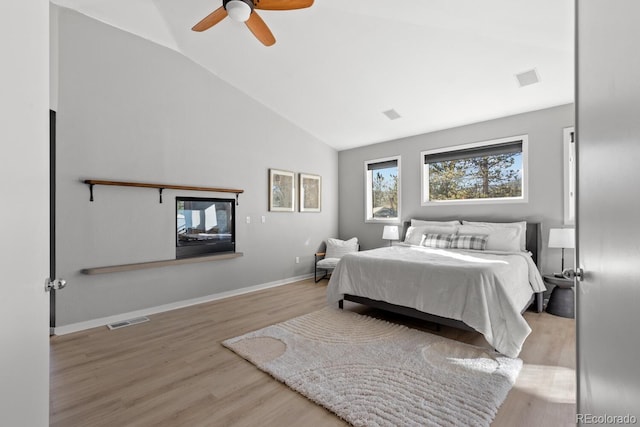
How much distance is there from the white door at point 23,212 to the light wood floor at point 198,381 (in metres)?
0.99

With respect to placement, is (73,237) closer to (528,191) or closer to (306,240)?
(306,240)

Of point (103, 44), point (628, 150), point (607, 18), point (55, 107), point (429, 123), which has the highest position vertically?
point (103, 44)

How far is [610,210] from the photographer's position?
2.19ft

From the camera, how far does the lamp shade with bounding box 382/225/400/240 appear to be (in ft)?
16.1

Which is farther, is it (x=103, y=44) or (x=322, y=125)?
(x=322, y=125)

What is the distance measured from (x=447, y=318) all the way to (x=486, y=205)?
89.8 inches

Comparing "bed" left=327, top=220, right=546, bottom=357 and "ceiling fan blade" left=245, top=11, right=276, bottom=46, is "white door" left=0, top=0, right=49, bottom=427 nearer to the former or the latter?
"ceiling fan blade" left=245, top=11, right=276, bottom=46

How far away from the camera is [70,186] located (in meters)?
3.00

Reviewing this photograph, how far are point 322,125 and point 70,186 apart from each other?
350 cm

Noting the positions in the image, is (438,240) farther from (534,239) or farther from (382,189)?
(382,189)

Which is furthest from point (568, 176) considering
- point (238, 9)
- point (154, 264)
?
point (154, 264)

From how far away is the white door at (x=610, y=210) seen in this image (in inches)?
20.2

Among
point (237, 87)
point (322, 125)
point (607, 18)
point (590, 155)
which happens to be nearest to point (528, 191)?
point (322, 125)

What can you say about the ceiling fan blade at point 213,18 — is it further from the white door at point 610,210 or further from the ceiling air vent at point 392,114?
the ceiling air vent at point 392,114
